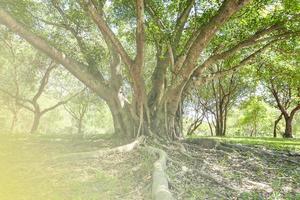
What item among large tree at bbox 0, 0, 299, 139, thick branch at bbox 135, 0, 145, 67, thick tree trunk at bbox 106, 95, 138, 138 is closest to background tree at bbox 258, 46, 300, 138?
large tree at bbox 0, 0, 299, 139

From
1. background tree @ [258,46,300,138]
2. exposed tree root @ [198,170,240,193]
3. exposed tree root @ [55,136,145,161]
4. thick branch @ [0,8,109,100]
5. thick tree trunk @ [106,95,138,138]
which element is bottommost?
exposed tree root @ [198,170,240,193]

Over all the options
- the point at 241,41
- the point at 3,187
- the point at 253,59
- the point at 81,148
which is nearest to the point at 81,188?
the point at 3,187

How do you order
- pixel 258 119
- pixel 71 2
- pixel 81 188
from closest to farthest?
1. pixel 81 188
2. pixel 71 2
3. pixel 258 119

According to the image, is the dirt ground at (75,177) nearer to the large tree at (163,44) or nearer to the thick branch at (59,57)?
the large tree at (163,44)

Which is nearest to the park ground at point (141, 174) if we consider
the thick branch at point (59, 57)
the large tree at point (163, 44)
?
the large tree at point (163, 44)

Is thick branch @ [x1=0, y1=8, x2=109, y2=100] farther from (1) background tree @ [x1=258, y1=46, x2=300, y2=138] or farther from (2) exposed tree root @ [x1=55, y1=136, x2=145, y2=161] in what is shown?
(1) background tree @ [x1=258, y1=46, x2=300, y2=138]

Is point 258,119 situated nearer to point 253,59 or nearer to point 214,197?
point 253,59

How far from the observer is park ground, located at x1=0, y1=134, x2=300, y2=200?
6.13m

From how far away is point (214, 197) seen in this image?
656cm

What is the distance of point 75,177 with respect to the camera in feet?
22.9

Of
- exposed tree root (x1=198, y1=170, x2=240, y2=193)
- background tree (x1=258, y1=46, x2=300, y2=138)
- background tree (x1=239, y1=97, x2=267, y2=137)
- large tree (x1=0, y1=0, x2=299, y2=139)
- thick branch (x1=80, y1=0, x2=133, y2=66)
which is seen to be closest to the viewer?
exposed tree root (x1=198, y1=170, x2=240, y2=193)

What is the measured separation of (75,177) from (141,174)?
1.39 metres

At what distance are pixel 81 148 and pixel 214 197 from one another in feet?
17.8

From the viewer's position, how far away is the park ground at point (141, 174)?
20.1ft
